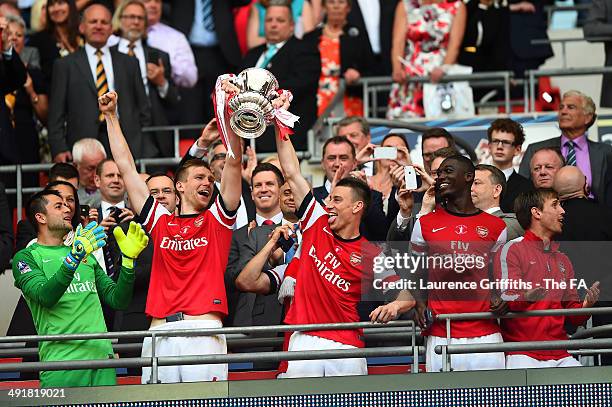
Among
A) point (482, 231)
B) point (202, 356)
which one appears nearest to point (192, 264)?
point (202, 356)

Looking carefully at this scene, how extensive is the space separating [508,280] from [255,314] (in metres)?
2.21

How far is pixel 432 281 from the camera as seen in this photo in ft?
38.6

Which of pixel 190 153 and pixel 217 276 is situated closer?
pixel 217 276

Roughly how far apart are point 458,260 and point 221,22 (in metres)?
7.50

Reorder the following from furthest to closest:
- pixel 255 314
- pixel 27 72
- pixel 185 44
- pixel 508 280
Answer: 1. pixel 185 44
2. pixel 27 72
3. pixel 255 314
4. pixel 508 280

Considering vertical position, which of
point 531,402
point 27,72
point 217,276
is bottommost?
point 531,402

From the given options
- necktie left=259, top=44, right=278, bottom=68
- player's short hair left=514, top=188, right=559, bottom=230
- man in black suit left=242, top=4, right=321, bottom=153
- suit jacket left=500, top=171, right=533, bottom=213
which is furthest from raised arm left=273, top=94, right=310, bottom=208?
necktie left=259, top=44, right=278, bottom=68

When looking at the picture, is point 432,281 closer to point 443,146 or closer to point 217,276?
point 217,276

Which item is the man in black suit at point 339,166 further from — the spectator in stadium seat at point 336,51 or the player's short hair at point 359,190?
the spectator in stadium seat at point 336,51

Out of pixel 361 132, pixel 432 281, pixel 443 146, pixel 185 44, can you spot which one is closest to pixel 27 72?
pixel 185 44

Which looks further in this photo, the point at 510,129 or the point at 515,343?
the point at 510,129

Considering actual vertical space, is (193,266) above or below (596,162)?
below

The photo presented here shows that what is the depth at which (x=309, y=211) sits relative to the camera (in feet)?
39.4

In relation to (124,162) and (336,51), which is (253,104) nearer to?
(124,162)
